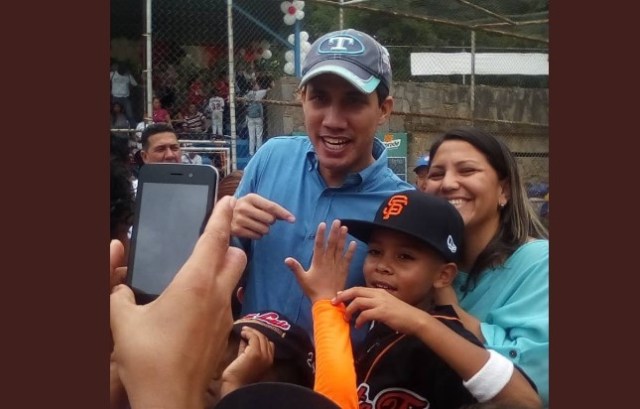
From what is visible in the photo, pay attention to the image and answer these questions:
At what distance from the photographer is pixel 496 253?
1577mm

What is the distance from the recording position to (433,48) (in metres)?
10.1

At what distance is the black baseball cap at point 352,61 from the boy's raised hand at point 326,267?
13.7 inches

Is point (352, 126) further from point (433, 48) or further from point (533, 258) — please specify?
point (433, 48)

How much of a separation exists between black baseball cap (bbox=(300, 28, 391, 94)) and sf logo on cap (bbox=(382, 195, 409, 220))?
8.8 inches

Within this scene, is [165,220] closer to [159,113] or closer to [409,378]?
[409,378]

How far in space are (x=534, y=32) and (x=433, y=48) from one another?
203 centimetres

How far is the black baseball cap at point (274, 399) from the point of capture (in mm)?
822

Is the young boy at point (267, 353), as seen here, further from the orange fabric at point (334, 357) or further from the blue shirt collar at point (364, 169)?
the blue shirt collar at point (364, 169)

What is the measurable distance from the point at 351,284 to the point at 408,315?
1.01ft

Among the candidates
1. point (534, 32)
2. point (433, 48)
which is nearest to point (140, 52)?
point (433, 48)

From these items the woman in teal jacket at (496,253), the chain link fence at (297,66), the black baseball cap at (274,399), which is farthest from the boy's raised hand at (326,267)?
the chain link fence at (297,66)

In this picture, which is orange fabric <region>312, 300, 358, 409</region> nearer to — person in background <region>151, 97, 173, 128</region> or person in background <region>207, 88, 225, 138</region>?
person in background <region>151, 97, 173, 128</region>

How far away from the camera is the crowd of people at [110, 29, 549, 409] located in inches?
31.0

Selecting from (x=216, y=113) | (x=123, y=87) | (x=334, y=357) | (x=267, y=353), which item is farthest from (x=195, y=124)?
(x=334, y=357)
